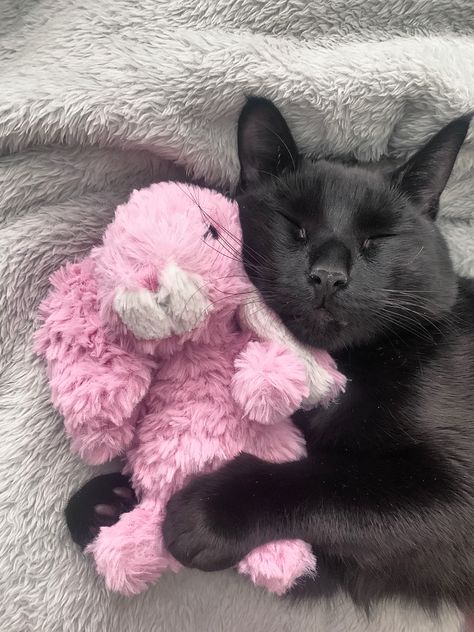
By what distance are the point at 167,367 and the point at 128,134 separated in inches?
15.9

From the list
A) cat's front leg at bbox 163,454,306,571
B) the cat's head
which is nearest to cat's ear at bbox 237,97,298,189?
the cat's head

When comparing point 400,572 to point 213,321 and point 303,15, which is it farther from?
point 303,15

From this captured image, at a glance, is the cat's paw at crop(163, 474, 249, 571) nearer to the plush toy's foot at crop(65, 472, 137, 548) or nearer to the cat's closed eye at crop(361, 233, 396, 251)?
the plush toy's foot at crop(65, 472, 137, 548)

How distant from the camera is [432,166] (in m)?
0.97

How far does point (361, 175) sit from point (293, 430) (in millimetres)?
454

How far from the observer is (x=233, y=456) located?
2.62ft

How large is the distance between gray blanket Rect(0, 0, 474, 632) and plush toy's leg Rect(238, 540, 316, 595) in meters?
0.17

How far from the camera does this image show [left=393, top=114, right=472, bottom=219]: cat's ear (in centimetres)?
95

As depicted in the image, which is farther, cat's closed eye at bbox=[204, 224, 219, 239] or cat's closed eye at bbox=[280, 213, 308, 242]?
cat's closed eye at bbox=[280, 213, 308, 242]

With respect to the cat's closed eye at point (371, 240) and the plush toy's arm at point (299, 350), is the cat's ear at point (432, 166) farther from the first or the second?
the plush toy's arm at point (299, 350)

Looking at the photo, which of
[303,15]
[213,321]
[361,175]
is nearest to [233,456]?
[213,321]

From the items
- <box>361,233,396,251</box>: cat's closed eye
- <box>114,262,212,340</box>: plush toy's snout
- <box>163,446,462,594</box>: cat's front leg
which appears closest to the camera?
<box>114,262,212,340</box>: plush toy's snout

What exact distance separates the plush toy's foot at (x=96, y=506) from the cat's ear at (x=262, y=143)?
0.57 m

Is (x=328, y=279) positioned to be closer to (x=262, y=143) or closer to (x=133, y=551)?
(x=262, y=143)
